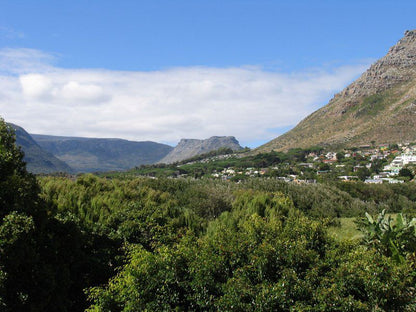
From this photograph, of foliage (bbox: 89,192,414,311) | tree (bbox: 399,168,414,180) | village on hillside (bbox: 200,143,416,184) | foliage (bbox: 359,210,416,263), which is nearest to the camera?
foliage (bbox: 89,192,414,311)

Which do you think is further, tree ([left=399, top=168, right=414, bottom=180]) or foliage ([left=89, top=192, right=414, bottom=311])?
tree ([left=399, top=168, right=414, bottom=180])

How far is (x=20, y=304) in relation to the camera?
6.15m

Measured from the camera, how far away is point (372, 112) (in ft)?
302

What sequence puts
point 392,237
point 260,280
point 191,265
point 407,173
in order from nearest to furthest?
1. point 260,280
2. point 191,265
3. point 392,237
4. point 407,173

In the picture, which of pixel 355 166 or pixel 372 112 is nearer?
pixel 355 166

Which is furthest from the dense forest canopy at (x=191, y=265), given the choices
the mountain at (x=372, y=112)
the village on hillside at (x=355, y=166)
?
the mountain at (x=372, y=112)

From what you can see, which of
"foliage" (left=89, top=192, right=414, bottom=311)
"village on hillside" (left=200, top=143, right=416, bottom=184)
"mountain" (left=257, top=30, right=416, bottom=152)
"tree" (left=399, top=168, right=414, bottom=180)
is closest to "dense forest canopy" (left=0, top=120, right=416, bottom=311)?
"foliage" (left=89, top=192, right=414, bottom=311)

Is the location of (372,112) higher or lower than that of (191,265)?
higher

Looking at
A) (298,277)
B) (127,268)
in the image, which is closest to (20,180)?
(127,268)

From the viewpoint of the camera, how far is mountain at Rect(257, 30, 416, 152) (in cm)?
8044

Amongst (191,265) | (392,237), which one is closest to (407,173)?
(392,237)

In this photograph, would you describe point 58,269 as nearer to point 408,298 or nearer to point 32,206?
point 32,206

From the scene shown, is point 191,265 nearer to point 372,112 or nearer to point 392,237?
point 392,237

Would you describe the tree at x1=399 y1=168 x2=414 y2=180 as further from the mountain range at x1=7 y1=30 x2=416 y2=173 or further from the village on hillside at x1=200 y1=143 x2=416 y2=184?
the mountain range at x1=7 y1=30 x2=416 y2=173
